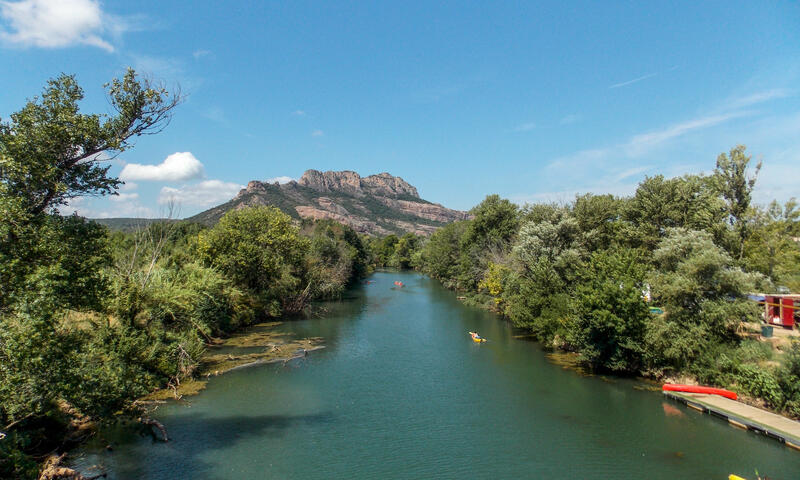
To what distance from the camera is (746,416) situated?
20156 millimetres

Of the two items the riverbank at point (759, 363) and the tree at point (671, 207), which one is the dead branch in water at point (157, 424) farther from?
the tree at point (671, 207)

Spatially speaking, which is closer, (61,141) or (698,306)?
(61,141)

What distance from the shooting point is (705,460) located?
57.2ft

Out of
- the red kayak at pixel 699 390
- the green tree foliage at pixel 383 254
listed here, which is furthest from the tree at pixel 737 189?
the green tree foliage at pixel 383 254

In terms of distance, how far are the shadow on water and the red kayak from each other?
18.0m

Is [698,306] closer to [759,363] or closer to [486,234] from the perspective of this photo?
[759,363]

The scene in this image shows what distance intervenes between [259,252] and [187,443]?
2733 cm

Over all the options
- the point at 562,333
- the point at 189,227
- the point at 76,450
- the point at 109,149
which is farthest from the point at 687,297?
the point at 189,227

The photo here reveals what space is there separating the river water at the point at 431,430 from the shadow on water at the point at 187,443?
7cm

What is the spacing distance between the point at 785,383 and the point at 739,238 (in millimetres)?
16908

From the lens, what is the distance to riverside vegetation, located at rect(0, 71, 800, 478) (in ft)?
39.8

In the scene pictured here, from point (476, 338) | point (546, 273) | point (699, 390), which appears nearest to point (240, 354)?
point (476, 338)

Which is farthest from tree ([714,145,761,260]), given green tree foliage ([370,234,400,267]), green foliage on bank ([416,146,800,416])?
green tree foliage ([370,234,400,267])

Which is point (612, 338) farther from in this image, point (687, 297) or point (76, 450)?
point (76, 450)
